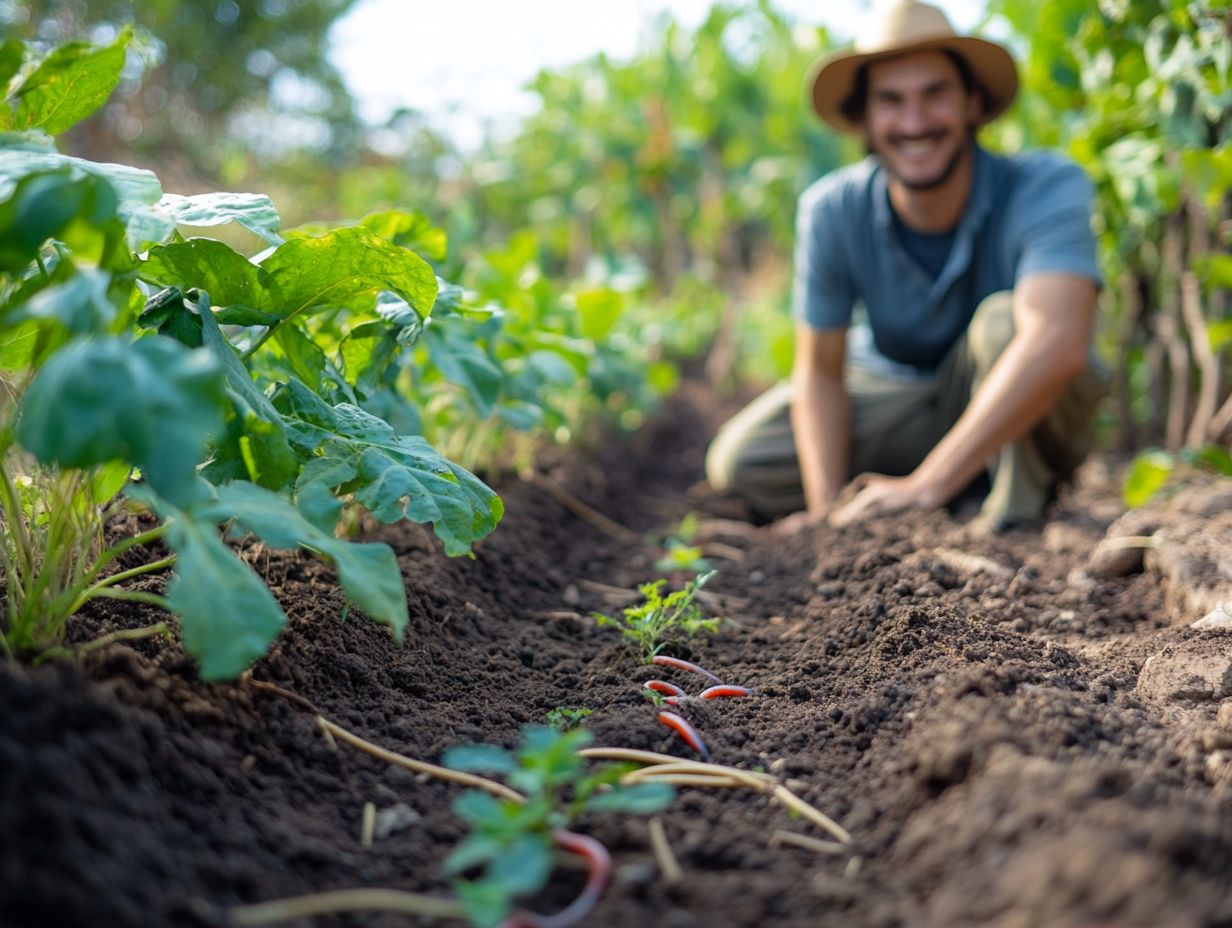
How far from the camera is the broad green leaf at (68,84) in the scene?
1466 millimetres

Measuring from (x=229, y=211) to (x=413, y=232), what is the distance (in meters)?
0.92

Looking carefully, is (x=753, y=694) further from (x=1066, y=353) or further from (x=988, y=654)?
(x=1066, y=353)

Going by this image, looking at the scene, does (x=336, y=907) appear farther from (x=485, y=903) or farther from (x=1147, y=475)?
(x=1147, y=475)

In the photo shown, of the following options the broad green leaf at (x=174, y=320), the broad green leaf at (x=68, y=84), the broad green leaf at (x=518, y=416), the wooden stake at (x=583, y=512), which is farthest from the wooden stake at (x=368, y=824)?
the wooden stake at (x=583, y=512)

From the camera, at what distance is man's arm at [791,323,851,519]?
11.8 ft

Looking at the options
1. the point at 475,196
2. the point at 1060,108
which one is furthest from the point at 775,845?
the point at 475,196

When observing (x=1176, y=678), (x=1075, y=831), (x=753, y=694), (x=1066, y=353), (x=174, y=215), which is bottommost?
(x=753, y=694)

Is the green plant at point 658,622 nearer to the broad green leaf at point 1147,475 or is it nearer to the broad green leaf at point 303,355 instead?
the broad green leaf at point 303,355

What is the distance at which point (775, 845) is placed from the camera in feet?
4.16

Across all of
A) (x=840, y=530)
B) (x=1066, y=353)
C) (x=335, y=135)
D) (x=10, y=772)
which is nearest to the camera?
(x=10, y=772)

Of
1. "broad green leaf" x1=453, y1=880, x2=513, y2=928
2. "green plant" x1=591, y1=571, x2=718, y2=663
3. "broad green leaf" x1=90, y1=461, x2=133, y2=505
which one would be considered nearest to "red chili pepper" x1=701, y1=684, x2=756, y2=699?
"green plant" x1=591, y1=571, x2=718, y2=663

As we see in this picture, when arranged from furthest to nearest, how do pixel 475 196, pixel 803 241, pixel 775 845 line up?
pixel 475 196
pixel 803 241
pixel 775 845

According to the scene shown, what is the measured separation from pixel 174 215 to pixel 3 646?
60 cm

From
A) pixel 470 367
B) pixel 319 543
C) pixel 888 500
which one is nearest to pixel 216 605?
pixel 319 543
